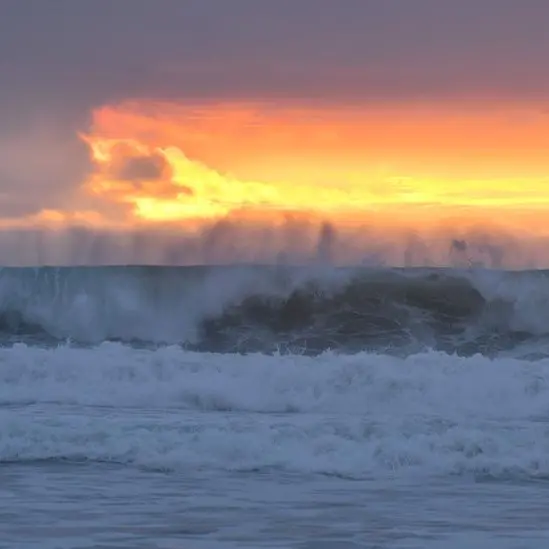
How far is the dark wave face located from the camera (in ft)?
68.2

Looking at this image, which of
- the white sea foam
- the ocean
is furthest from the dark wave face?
the white sea foam

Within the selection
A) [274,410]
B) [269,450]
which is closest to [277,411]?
[274,410]

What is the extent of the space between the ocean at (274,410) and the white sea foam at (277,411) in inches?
1.1

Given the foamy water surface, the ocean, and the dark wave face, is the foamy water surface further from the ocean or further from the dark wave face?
the dark wave face

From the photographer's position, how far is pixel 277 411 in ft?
45.2

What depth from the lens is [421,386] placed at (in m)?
14.4

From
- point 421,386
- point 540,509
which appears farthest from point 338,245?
point 540,509

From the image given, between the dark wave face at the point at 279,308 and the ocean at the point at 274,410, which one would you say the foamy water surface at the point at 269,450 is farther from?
the dark wave face at the point at 279,308

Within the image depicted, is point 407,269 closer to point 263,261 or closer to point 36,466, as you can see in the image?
point 263,261

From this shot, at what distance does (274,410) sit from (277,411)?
0.09 metres

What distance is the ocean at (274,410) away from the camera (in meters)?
8.70

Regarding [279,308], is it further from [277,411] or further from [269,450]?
[269,450]

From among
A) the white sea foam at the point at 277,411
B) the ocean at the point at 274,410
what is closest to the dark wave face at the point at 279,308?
the ocean at the point at 274,410

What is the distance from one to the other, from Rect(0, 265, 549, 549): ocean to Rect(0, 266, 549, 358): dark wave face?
0.13ft
